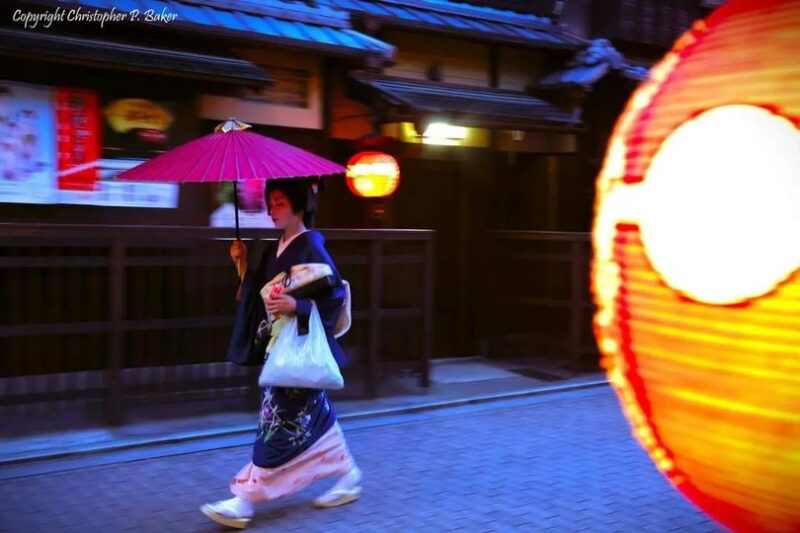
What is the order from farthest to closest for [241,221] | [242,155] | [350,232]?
[241,221] < [350,232] < [242,155]

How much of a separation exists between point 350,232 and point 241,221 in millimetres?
1303

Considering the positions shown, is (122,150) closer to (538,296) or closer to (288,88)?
(288,88)

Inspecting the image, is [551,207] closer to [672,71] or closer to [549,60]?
[549,60]

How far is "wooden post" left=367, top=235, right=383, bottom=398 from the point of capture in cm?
759

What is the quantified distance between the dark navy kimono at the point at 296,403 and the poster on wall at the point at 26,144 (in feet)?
10.7

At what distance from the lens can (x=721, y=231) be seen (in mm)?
1555

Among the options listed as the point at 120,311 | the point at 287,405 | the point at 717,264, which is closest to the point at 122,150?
the point at 120,311

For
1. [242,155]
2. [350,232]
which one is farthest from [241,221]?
[242,155]

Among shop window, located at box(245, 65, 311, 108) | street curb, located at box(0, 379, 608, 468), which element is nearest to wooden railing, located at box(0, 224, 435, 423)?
street curb, located at box(0, 379, 608, 468)

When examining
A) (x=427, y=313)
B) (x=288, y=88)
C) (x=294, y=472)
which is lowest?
(x=294, y=472)

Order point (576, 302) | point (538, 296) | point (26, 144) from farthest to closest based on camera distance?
point (538, 296), point (576, 302), point (26, 144)

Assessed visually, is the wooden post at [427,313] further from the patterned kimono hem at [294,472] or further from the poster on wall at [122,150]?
the patterned kimono hem at [294,472]

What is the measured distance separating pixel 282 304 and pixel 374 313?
3.32m

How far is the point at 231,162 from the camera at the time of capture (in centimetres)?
423
